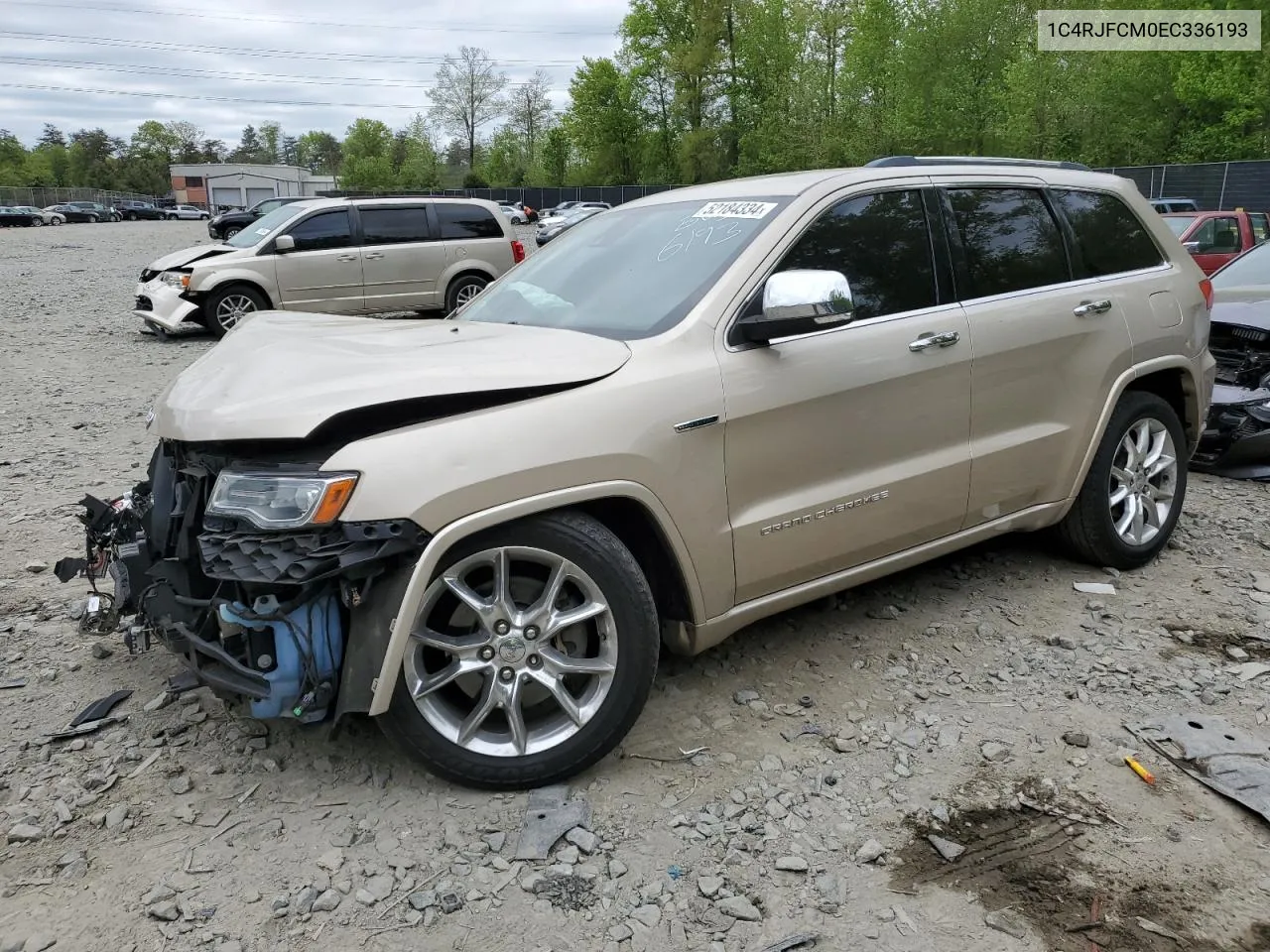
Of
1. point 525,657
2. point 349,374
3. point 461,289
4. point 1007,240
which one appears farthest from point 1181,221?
point 349,374

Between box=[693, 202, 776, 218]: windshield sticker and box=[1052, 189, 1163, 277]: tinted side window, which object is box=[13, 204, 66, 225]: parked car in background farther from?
box=[1052, 189, 1163, 277]: tinted side window

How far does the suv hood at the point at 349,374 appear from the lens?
2.72m

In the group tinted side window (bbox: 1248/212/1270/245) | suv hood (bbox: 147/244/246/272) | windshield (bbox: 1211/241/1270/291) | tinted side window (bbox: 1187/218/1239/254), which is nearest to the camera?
windshield (bbox: 1211/241/1270/291)

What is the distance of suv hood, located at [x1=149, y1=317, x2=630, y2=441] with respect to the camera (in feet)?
8.91

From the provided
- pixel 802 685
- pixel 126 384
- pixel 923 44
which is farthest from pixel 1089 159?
pixel 802 685

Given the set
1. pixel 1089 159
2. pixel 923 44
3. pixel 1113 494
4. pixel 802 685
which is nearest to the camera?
pixel 802 685

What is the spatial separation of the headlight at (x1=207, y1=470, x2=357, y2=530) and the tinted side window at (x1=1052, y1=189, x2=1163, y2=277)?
11.2 feet

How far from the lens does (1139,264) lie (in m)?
4.66

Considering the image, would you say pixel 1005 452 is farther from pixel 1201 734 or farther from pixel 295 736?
pixel 295 736

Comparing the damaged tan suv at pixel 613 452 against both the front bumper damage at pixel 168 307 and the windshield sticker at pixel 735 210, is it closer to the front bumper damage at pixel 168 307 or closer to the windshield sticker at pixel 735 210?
the windshield sticker at pixel 735 210

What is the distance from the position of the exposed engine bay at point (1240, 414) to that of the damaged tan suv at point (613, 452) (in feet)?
8.69

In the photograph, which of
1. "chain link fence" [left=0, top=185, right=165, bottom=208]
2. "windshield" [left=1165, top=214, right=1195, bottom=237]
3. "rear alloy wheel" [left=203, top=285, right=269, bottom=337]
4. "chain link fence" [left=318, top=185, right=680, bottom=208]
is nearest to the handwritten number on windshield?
"rear alloy wheel" [left=203, top=285, right=269, bottom=337]

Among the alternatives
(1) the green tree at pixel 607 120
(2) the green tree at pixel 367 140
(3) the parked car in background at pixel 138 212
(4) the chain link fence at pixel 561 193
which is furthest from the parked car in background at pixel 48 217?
(2) the green tree at pixel 367 140

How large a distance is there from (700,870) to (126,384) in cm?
872
